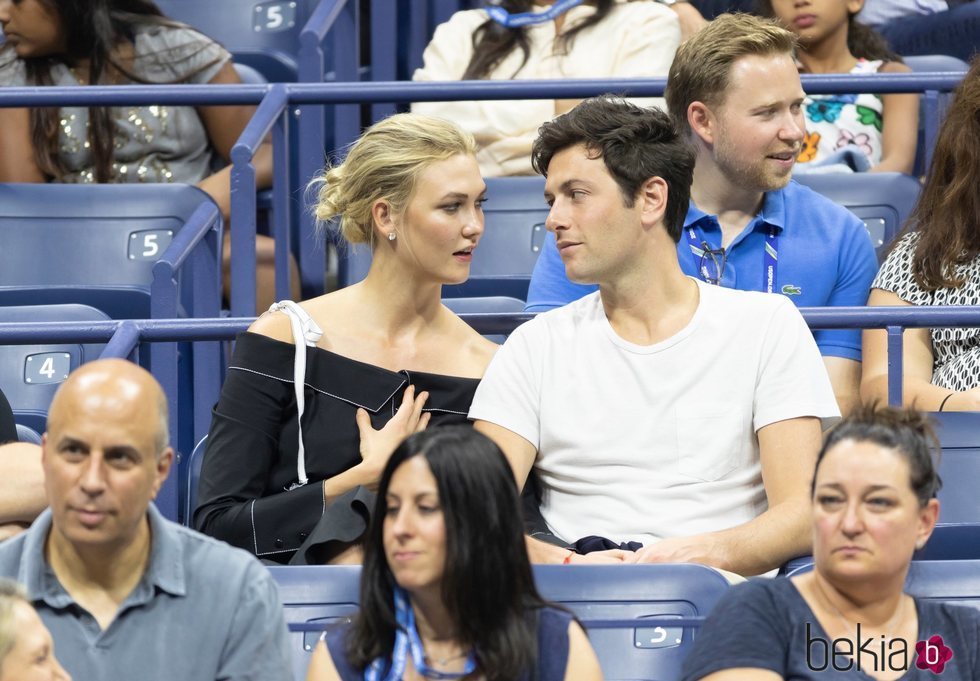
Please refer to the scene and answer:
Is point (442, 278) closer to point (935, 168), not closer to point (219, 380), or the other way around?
point (219, 380)

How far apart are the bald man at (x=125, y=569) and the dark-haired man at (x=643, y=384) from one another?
0.64m

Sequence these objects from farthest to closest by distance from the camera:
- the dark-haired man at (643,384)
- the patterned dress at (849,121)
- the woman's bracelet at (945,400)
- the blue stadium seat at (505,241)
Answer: the patterned dress at (849,121)
the blue stadium seat at (505,241)
the woman's bracelet at (945,400)
the dark-haired man at (643,384)

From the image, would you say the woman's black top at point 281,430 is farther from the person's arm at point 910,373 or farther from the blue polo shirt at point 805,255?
the person's arm at point 910,373

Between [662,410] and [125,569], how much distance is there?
1.01m

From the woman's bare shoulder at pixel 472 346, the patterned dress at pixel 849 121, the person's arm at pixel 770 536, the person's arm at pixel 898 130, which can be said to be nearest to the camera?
the person's arm at pixel 770 536

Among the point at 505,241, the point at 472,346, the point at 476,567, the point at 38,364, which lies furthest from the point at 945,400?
the point at 38,364

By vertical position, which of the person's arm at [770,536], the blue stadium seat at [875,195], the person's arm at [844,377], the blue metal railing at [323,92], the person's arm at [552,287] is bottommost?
Result: the person's arm at [770,536]

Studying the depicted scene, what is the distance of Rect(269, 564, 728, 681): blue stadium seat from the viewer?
2.56m

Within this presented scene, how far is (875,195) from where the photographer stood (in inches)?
166

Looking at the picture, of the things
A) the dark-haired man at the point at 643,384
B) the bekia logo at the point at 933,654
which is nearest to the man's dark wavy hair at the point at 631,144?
the dark-haired man at the point at 643,384

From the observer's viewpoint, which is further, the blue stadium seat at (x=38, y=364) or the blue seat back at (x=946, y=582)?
the blue stadium seat at (x=38, y=364)

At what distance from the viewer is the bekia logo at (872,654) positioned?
7.82ft

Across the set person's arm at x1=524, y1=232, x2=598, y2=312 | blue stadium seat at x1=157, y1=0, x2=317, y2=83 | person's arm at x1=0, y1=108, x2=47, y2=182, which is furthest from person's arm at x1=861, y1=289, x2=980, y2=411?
blue stadium seat at x1=157, y1=0, x2=317, y2=83

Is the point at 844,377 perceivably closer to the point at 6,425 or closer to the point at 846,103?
the point at 846,103
